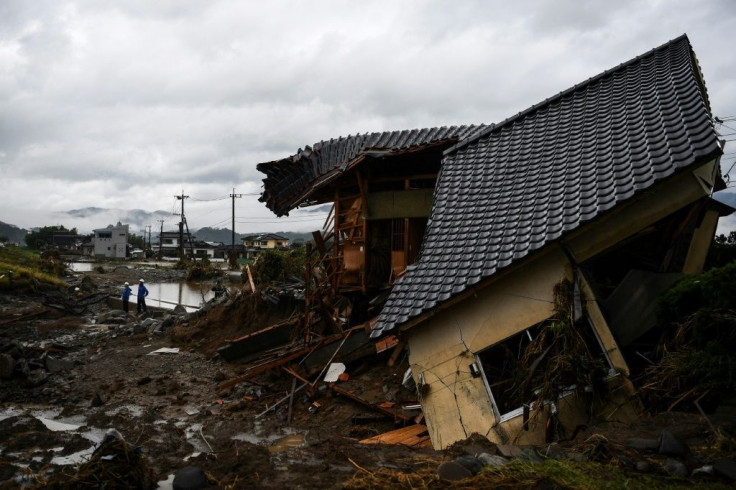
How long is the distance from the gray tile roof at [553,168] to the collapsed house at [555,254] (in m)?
0.03

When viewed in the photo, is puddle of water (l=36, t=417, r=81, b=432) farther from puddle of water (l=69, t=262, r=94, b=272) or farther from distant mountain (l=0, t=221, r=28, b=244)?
distant mountain (l=0, t=221, r=28, b=244)

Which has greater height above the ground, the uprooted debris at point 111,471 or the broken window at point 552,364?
the broken window at point 552,364

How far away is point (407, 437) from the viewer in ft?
25.4

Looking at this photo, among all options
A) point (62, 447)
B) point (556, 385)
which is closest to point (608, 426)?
point (556, 385)

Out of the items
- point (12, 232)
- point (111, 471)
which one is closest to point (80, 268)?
point (111, 471)

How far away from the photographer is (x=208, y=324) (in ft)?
58.5

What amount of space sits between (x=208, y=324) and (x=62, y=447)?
10.4 m

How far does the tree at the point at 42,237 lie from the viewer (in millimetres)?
85644

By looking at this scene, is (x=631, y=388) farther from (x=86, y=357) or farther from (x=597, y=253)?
(x=86, y=357)

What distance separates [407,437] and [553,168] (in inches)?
207

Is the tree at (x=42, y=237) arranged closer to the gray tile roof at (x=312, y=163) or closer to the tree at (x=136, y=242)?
the tree at (x=136, y=242)

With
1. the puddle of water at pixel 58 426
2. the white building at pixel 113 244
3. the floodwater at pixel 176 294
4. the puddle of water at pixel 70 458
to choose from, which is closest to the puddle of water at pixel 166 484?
the puddle of water at pixel 70 458

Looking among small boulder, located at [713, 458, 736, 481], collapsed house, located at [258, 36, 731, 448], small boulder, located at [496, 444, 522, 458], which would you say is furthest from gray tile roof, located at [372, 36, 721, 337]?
small boulder, located at [713, 458, 736, 481]

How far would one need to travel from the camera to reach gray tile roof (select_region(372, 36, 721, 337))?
20.0ft
